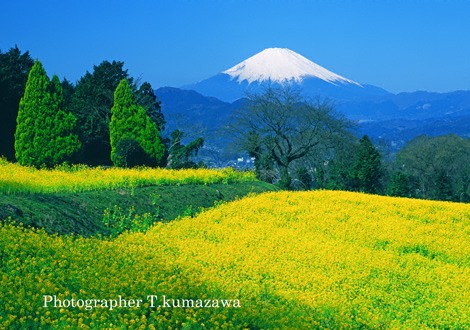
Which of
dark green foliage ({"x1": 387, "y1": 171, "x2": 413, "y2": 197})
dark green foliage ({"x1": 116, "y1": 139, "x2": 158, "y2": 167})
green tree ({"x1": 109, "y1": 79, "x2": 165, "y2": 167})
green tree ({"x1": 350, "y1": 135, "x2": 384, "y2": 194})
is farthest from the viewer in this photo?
dark green foliage ({"x1": 387, "y1": 171, "x2": 413, "y2": 197})

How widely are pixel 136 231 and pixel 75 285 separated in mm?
7926

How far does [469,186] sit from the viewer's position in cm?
6656

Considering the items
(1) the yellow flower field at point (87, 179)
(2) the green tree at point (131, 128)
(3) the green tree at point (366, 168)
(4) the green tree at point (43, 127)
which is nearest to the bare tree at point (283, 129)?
(3) the green tree at point (366, 168)

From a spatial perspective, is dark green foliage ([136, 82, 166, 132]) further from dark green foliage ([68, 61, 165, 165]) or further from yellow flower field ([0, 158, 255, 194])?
yellow flower field ([0, 158, 255, 194])

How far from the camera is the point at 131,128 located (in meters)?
33.0

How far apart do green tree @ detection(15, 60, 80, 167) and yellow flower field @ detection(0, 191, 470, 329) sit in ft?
35.3

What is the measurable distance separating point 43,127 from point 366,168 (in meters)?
33.5

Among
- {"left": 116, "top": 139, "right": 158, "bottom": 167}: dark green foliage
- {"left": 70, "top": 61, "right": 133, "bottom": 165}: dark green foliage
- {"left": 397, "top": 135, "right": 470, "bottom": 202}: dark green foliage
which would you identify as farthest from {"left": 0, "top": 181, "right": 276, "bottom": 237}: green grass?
{"left": 397, "top": 135, "right": 470, "bottom": 202}: dark green foliage

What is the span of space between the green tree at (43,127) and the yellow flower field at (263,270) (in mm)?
10747

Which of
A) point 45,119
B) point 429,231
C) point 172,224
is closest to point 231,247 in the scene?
point 172,224

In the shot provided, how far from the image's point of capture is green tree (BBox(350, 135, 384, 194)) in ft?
181

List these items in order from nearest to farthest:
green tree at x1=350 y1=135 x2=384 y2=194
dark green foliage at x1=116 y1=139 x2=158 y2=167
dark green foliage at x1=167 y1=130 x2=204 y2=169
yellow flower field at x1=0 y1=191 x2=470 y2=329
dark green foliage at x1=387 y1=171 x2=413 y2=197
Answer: yellow flower field at x1=0 y1=191 x2=470 y2=329 < dark green foliage at x1=116 y1=139 x2=158 y2=167 < dark green foliage at x1=167 y1=130 x2=204 y2=169 < green tree at x1=350 y1=135 x2=384 y2=194 < dark green foliage at x1=387 y1=171 x2=413 y2=197

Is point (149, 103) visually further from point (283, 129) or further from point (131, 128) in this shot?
point (131, 128)

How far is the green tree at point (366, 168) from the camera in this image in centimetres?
5526
